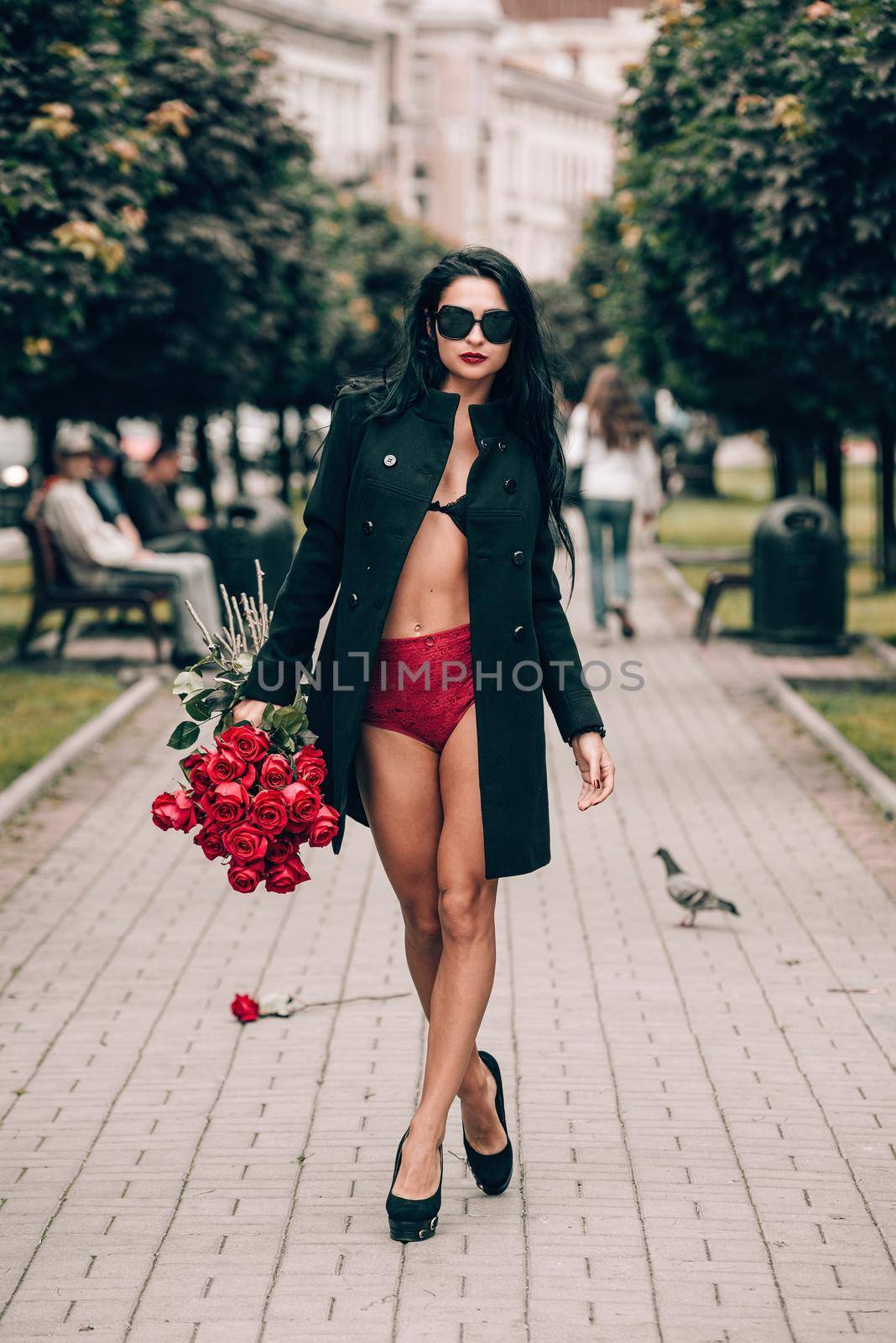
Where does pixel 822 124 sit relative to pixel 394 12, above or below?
below

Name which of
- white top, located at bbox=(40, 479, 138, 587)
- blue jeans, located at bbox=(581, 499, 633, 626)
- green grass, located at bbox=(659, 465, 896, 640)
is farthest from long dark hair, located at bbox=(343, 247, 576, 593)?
green grass, located at bbox=(659, 465, 896, 640)

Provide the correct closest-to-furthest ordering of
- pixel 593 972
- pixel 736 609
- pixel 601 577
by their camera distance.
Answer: pixel 593 972 < pixel 601 577 < pixel 736 609

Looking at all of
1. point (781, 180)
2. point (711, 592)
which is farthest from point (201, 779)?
point (711, 592)

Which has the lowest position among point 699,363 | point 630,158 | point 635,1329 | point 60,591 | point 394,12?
point 635,1329

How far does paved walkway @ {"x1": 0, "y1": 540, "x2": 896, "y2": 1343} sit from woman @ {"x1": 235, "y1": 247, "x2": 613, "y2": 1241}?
37 cm

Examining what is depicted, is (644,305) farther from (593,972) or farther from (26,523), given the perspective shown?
(593,972)

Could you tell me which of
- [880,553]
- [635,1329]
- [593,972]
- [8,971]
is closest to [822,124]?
[593,972]

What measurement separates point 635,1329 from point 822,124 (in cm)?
778

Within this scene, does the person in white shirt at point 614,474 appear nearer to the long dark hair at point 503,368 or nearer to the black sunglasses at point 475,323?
the long dark hair at point 503,368

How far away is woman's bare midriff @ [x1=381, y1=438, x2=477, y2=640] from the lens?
4.46 meters

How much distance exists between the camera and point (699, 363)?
16.4 meters

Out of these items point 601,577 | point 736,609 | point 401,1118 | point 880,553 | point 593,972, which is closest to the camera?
point 401,1118

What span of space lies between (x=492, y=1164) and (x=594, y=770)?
93 cm

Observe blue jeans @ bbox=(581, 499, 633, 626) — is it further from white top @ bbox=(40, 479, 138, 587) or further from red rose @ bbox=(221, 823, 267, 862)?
red rose @ bbox=(221, 823, 267, 862)
